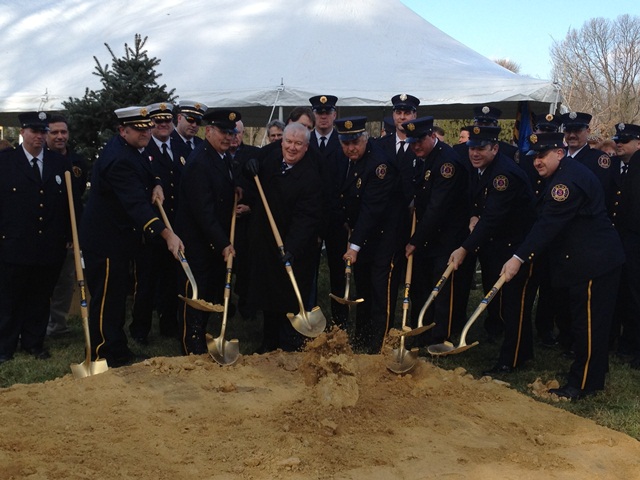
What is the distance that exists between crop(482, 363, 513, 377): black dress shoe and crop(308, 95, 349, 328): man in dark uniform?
5.09 ft

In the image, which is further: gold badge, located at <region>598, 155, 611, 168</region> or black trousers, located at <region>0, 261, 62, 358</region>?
gold badge, located at <region>598, 155, 611, 168</region>

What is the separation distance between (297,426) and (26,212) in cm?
329

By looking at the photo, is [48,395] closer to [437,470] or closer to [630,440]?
[437,470]

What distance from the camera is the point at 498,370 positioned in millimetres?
6578

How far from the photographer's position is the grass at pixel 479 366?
220 inches

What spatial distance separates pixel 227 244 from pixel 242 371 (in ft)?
3.52

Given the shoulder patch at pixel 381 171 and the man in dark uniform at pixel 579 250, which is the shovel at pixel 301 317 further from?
the man in dark uniform at pixel 579 250

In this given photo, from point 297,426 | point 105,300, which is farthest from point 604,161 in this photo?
point 105,300

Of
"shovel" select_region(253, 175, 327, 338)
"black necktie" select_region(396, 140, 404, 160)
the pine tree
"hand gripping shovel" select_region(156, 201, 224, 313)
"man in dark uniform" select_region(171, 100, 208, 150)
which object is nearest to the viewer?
"hand gripping shovel" select_region(156, 201, 224, 313)

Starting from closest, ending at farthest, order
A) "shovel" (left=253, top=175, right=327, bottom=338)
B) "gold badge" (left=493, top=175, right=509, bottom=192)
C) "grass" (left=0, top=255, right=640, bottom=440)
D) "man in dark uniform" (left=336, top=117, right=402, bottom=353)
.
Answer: "grass" (left=0, top=255, right=640, bottom=440)
"shovel" (left=253, top=175, right=327, bottom=338)
"gold badge" (left=493, top=175, right=509, bottom=192)
"man in dark uniform" (left=336, top=117, right=402, bottom=353)

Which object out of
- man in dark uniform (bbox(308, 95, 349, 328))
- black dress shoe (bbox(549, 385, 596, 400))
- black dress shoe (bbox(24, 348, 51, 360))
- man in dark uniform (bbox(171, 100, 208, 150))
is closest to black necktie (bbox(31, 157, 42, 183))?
black dress shoe (bbox(24, 348, 51, 360))

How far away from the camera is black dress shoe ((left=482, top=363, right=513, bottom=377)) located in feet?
21.4

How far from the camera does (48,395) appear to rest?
523cm

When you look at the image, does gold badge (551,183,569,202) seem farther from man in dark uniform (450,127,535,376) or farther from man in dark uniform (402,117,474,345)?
man in dark uniform (402,117,474,345)
